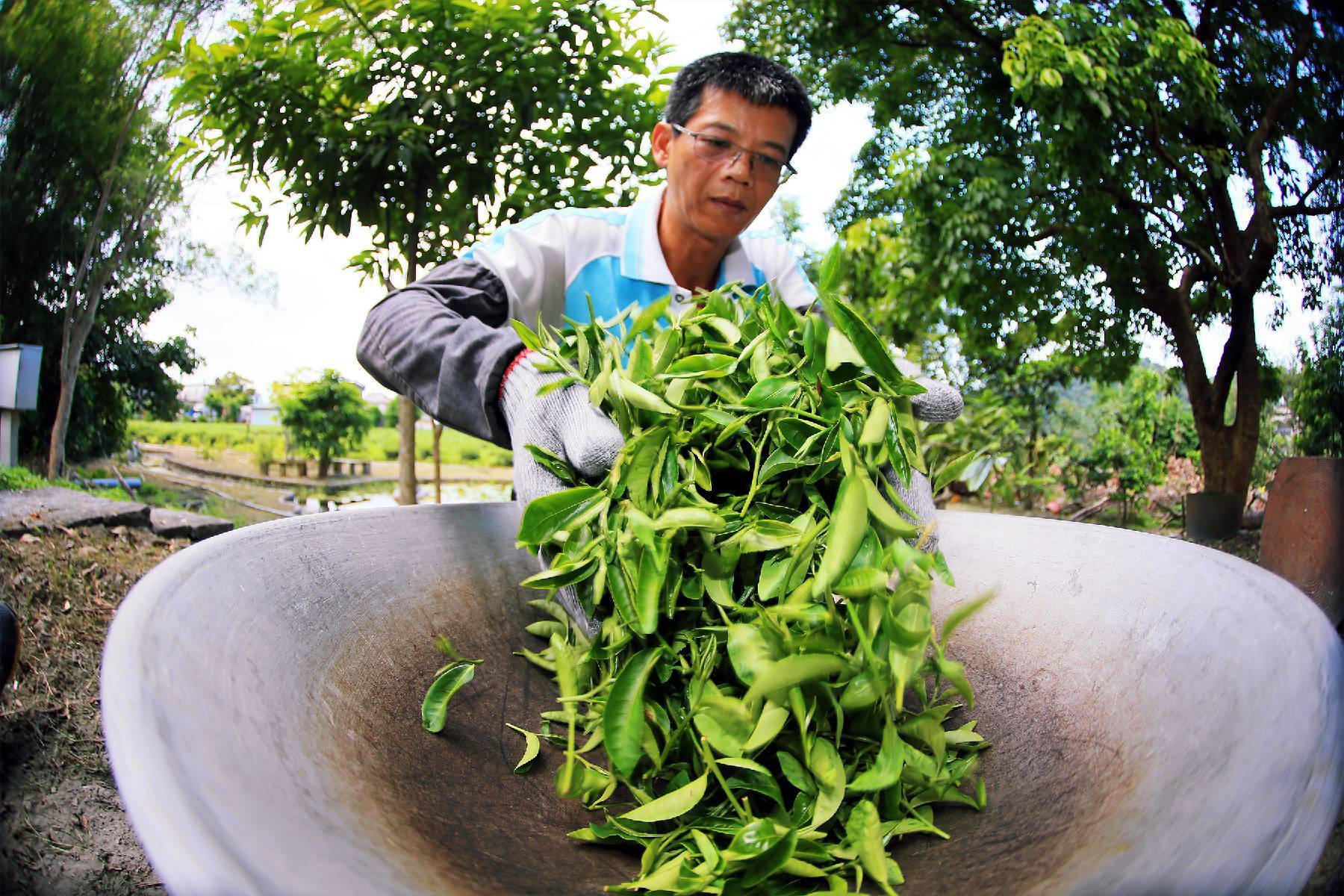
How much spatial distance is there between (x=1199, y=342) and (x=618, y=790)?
1197 millimetres

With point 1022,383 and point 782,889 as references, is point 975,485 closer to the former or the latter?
point 782,889

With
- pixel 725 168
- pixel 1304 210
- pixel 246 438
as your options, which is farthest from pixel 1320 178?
pixel 246 438

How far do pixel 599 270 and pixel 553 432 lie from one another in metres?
0.79

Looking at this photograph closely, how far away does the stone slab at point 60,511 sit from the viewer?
1801 millimetres

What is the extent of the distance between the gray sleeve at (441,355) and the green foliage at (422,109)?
1195 millimetres

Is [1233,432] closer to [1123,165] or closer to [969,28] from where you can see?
[1123,165]

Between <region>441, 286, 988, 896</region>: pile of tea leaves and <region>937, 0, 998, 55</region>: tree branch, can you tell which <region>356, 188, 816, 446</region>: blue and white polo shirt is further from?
<region>937, 0, 998, 55</region>: tree branch

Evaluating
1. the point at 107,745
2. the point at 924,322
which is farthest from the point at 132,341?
the point at 924,322

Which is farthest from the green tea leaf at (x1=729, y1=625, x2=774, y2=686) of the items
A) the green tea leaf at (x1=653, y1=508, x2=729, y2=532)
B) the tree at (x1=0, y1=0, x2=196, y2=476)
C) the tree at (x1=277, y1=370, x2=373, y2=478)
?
the tree at (x1=277, y1=370, x2=373, y2=478)

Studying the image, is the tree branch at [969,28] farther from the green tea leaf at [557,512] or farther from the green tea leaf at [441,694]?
the green tea leaf at [441,694]

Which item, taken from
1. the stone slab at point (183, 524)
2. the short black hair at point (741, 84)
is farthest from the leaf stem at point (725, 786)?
the stone slab at point (183, 524)

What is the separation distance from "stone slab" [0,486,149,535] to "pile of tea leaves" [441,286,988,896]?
1.46 meters

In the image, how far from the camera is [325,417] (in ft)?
11.5

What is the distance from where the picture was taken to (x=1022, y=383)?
7418 mm
